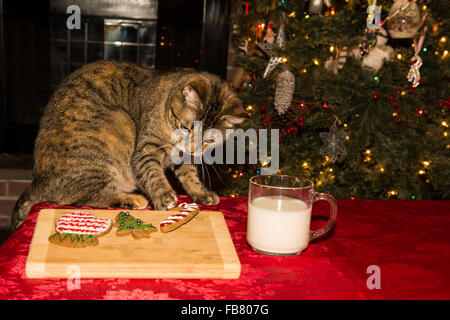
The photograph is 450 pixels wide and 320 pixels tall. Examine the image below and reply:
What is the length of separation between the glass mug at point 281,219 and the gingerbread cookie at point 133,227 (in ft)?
0.65

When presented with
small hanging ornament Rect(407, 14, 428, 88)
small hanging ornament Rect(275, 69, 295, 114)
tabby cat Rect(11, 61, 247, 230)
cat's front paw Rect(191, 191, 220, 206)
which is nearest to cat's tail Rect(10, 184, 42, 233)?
tabby cat Rect(11, 61, 247, 230)

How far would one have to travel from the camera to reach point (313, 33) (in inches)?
74.4

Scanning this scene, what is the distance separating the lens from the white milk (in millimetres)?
772

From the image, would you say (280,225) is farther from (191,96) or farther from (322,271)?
(191,96)

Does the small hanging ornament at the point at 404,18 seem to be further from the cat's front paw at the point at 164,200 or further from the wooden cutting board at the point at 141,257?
the wooden cutting board at the point at 141,257

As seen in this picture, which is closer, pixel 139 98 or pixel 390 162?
pixel 139 98

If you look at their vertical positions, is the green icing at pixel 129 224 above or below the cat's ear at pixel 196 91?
below

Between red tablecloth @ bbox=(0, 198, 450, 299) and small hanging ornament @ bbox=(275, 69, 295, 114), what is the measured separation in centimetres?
91

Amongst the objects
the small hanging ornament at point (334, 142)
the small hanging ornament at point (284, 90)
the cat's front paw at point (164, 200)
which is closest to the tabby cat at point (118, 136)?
the cat's front paw at point (164, 200)

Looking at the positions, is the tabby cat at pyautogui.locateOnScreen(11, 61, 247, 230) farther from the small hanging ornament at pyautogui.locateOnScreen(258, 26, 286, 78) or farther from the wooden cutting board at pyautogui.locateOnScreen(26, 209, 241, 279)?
the small hanging ornament at pyautogui.locateOnScreen(258, 26, 286, 78)

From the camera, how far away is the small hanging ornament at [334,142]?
1.83 meters
